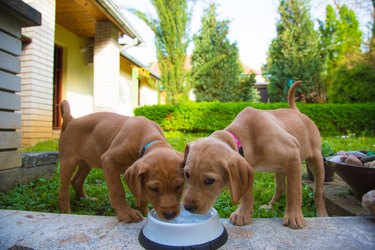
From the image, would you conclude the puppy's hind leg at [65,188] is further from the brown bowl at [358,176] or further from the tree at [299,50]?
the tree at [299,50]

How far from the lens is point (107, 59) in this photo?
11.6 metres

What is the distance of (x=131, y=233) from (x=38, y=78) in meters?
7.28

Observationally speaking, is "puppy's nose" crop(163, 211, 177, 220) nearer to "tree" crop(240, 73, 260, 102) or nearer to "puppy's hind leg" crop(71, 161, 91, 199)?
"puppy's hind leg" crop(71, 161, 91, 199)

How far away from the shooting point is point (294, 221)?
2635 mm

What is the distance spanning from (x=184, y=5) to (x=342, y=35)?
48.9 feet

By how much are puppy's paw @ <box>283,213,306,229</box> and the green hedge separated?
906 cm

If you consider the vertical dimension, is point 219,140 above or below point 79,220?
above

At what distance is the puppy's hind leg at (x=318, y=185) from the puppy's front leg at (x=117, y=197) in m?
2.05

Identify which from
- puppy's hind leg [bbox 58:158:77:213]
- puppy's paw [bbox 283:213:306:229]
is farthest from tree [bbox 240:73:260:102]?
puppy's paw [bbox 283:213:306:229]

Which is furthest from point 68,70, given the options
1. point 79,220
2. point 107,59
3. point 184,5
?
point 79,220

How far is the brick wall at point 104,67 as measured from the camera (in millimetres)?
11523

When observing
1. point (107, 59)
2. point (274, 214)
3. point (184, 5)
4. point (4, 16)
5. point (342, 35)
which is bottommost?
point (274, 214)

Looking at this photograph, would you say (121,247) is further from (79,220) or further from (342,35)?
(342,35)

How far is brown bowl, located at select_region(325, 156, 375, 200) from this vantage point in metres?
2.95
